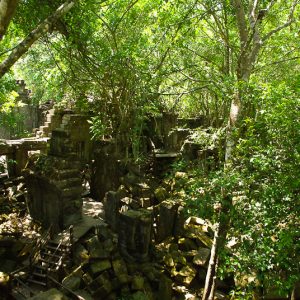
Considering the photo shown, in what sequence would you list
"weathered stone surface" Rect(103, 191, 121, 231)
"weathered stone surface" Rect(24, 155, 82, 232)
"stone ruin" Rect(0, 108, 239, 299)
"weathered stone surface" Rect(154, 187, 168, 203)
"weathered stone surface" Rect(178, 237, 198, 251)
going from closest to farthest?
"stone ruin" Rect(0, 108, 239, 299)
"weathered stone surface" Rect(24, 155, 82, 232)
"weathered stone surface" Rect(178, 237, 198, 251)
"weathered stone surface" Rect(103, 191, 121, 231)
"weathered stone surface" Rect(154, 187, 168, 203)

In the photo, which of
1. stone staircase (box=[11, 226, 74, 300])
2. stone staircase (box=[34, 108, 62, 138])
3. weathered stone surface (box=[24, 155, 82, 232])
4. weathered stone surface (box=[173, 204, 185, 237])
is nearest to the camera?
stone staircase (box=[11, 226, 74, 300])

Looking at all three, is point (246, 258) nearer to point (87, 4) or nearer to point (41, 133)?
point (87, 4)

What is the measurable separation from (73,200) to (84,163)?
6401 millimetres

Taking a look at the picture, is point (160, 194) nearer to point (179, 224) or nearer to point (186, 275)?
point (179, 224)

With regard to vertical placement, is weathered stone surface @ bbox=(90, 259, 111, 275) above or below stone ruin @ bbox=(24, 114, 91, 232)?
below

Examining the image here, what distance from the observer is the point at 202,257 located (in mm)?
10438

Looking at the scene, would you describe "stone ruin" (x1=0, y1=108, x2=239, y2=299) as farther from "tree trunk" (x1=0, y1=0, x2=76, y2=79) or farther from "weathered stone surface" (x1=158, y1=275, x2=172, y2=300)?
"tree trunk" (x1=0, y1=0, x2=76, y2=79)

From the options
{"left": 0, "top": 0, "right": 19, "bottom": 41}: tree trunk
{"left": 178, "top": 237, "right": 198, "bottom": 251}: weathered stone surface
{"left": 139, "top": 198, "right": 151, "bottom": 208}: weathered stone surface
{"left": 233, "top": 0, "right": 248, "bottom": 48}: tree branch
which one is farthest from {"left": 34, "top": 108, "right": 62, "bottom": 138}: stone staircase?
{"left": 0, "top": 0, "right": 19, "bottom": 41}: tree trunk

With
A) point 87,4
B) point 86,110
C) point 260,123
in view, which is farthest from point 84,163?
point 260,123

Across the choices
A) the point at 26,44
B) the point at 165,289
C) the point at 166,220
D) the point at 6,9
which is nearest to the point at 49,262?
the point at 165,289

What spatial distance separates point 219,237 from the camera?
773 centimetres

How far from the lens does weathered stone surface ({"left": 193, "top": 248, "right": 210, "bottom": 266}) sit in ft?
33.7

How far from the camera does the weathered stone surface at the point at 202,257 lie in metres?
10.3

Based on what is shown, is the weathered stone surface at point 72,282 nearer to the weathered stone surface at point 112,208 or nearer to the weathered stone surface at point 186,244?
the weathered stone surface at point 112,208
